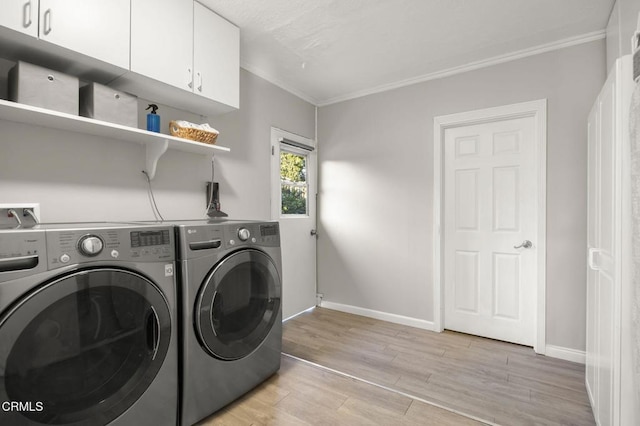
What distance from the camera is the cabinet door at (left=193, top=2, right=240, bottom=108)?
1903 millimetres

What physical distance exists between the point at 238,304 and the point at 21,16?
5.30 ft

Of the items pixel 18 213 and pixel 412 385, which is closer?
pixel 18 213

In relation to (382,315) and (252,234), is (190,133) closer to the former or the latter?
(252,234)

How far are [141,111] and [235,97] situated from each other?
61 cm

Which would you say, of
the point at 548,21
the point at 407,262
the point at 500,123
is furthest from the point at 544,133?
the point at 407,262

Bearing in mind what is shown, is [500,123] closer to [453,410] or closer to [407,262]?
[407,262]

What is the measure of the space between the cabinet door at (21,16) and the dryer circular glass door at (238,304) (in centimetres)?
129

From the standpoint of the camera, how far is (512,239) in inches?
104

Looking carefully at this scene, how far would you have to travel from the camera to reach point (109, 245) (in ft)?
4.04

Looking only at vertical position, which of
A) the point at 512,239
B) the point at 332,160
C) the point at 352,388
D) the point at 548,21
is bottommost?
the point at 352,388

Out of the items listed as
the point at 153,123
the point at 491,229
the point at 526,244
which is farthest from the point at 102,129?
the point at 526,244

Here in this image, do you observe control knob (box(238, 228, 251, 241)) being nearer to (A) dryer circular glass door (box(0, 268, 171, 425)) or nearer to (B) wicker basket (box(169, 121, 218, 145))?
(A) dryer circular glass door (box(0, 268, 171, 425))

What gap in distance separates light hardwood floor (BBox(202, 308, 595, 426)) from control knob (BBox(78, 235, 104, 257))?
1121mm

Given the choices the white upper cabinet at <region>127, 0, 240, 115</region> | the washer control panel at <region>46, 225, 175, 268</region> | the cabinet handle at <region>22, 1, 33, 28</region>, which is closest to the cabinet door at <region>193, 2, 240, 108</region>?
the white upper cabinet at <region>127, 0, 240, 115</region>
